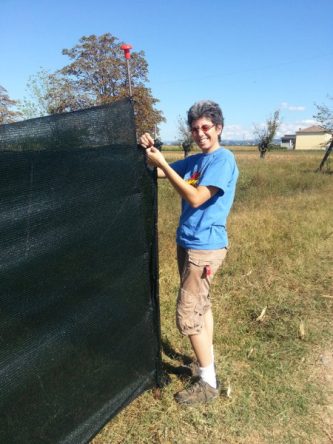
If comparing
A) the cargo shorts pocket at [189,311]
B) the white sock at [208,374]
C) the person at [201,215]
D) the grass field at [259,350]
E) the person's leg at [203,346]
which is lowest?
the grass field at [259,350]

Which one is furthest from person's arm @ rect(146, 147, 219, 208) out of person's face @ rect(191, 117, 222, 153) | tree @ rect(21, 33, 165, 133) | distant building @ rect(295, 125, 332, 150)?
distant building @ rect(295, 125, 332, 150)

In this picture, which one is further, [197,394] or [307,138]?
[307,138]

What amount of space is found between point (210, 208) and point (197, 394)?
4.26 ft

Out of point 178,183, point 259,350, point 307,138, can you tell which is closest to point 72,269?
point 178,183

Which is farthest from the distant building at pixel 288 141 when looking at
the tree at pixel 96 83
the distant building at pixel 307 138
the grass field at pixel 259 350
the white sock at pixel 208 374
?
the white sock at pixel 208 374

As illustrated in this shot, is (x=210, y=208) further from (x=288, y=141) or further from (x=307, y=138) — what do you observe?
(x=288, y=141)

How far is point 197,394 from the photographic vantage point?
8.58ft

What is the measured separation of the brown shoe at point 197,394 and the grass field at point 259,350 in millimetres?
50

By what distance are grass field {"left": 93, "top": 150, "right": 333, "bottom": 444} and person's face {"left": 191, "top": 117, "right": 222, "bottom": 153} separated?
5.63 feet

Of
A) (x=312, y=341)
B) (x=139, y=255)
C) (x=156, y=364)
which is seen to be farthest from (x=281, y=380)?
A: (x=139, y=255)

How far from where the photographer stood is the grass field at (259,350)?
7.91 feet

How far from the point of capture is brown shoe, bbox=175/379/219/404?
2.61 metres

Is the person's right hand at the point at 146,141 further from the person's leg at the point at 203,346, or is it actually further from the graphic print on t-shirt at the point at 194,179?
the person's leg at the point at 203,346

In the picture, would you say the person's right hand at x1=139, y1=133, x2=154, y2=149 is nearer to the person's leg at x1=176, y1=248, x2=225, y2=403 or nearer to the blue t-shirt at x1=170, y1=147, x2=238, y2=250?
the blue t-shirt at x1=170, y1=147, x2=238, y2=250
